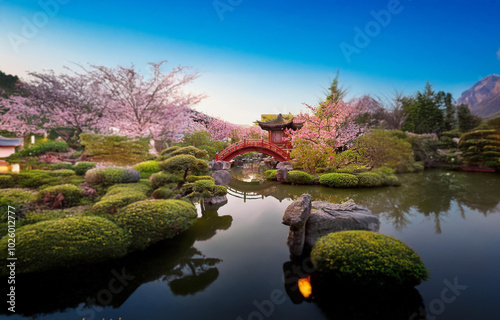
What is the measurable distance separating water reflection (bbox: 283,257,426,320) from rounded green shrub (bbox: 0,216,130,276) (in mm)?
3268

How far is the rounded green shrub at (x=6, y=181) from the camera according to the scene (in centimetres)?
681

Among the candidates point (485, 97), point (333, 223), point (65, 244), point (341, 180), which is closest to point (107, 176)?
point (65, 244)

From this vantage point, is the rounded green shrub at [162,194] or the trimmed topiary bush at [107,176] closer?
the rounded green shrub at [162,194]

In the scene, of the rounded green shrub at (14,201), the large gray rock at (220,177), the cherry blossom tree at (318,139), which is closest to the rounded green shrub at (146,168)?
the large gray rock at (220,177)

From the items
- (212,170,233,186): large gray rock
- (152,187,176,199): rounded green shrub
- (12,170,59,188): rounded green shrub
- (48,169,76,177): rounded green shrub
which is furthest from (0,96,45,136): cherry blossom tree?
(152,187,176,199): rounded green shrub

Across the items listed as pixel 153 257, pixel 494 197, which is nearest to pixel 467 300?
pixel 153 257

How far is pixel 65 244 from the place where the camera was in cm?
340

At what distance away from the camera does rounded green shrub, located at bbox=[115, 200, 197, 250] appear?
416cm

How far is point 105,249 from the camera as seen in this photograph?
362cm

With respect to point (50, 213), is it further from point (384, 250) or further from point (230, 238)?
point (384, 250)

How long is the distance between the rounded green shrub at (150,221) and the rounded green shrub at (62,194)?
2691 mm

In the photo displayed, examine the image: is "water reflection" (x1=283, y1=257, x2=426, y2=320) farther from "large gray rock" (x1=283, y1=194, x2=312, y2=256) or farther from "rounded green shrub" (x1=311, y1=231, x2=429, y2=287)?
"large gray rock" (x1=283, y1=194, x2=312, y2=256)

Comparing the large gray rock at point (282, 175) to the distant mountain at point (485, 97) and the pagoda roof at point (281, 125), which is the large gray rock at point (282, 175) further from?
the distant mountain at point (485, 97)

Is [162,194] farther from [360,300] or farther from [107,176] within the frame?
[360,300]
